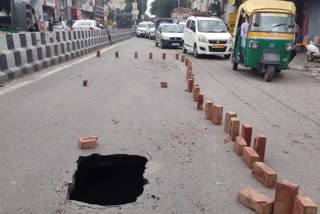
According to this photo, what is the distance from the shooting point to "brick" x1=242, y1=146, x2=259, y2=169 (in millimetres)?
4070

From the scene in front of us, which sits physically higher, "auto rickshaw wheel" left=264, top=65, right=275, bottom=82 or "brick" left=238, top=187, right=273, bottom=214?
"brick" left=238, top=187, right=273, bottom=214

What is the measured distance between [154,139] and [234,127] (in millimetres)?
1044

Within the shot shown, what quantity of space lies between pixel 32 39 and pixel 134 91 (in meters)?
4.85

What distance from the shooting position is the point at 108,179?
4051mm

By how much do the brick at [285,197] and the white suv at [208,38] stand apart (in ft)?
51.3

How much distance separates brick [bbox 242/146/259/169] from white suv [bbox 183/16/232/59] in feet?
47.0

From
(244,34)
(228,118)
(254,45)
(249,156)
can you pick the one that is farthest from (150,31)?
(249,156)

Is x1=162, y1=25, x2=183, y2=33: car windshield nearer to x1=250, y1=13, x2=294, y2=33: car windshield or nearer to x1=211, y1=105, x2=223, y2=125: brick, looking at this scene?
x1=250, y1=13, x2=294, y2=33: car windshield

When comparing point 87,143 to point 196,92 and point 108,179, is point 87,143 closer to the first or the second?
point 108,179

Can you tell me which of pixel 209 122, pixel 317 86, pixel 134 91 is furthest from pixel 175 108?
pixel 317 86


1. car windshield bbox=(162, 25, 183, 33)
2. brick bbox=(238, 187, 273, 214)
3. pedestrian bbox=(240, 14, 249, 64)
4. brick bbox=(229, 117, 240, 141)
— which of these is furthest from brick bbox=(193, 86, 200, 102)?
car windshield bbox=(162, 25, 183, 33)

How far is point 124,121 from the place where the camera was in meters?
6.00

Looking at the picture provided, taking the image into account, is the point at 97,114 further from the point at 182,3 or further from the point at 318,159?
the point at 182,3

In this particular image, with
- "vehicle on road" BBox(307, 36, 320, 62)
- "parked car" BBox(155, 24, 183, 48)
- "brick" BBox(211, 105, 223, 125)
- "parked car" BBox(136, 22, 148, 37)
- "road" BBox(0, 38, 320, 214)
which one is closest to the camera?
"road" BBox(0, 38, 320, 214)
